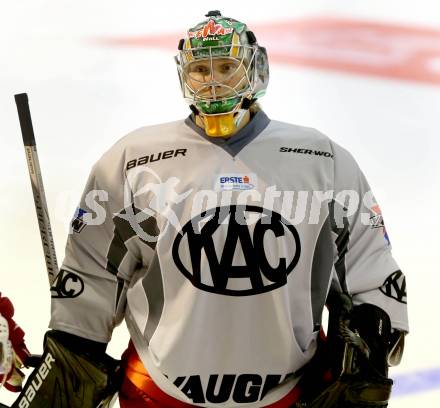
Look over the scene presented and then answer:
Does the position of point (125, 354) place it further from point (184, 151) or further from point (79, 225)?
point (184, 151)

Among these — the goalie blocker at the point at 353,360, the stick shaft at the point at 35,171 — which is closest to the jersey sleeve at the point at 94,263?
the stick shaft at the point at 35,171

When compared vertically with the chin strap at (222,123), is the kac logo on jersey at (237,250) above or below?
below

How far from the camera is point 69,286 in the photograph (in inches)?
75.3


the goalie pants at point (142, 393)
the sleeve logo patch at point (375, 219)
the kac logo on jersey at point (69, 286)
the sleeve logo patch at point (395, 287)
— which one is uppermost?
the sleeve logo patch at point (375, 219)

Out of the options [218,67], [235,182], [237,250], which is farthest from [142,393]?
[218,67]

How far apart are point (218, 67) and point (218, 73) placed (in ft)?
0.05

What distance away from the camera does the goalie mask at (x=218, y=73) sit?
6.09ft

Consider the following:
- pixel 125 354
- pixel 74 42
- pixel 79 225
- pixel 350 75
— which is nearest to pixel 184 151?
pixel 79 225

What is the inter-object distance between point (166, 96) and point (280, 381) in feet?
4.52

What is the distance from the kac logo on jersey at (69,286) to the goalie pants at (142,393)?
0.18 m

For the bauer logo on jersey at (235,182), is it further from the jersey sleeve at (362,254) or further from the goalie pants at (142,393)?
the goalie pants at (142,393)

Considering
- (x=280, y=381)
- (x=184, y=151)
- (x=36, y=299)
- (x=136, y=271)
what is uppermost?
(x=184, y=151)

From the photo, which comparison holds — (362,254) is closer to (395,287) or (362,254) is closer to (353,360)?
(395,287)

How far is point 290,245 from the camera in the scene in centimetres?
182
